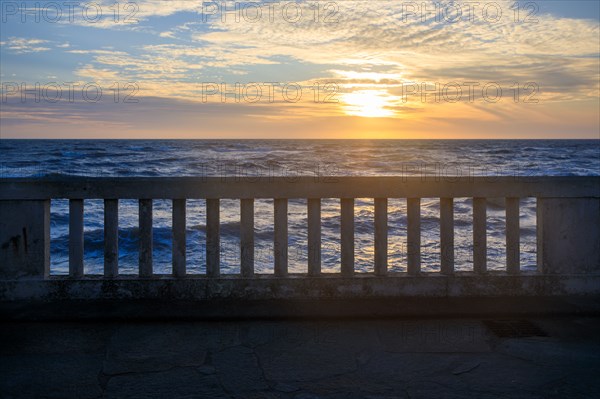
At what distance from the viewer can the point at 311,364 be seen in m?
3.41

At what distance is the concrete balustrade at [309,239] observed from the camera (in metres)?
4.48

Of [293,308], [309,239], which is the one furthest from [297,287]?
[309,239]

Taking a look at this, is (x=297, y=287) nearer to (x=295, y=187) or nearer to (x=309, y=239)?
(x=309, y=239)

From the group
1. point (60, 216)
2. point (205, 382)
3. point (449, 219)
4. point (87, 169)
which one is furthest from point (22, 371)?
point (87, 169)

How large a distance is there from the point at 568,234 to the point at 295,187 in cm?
231

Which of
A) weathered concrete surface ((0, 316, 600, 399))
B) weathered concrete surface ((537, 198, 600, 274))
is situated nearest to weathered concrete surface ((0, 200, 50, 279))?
weathered concrete surface ((0, 316, 600, 399))

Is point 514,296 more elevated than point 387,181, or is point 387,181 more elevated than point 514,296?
point 387,181

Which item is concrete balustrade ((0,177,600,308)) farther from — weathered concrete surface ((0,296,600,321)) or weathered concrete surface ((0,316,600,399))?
weathered concrete surface ((0,316,600,399))

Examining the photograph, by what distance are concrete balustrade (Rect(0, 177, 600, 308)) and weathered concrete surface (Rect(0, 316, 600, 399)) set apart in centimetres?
47

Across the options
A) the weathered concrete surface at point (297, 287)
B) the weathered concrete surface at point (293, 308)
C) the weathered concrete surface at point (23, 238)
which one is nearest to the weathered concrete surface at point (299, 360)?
the weathered concrete surface at point (293, 308)

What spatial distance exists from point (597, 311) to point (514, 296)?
0.62 meters

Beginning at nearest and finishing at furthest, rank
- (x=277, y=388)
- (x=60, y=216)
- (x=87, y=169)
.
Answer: (x=277, y=388)
(x=60, y=216)
(x=87, y=169)

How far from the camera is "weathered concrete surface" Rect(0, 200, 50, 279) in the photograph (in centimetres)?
448

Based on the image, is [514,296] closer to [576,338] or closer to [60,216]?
[576,338]
